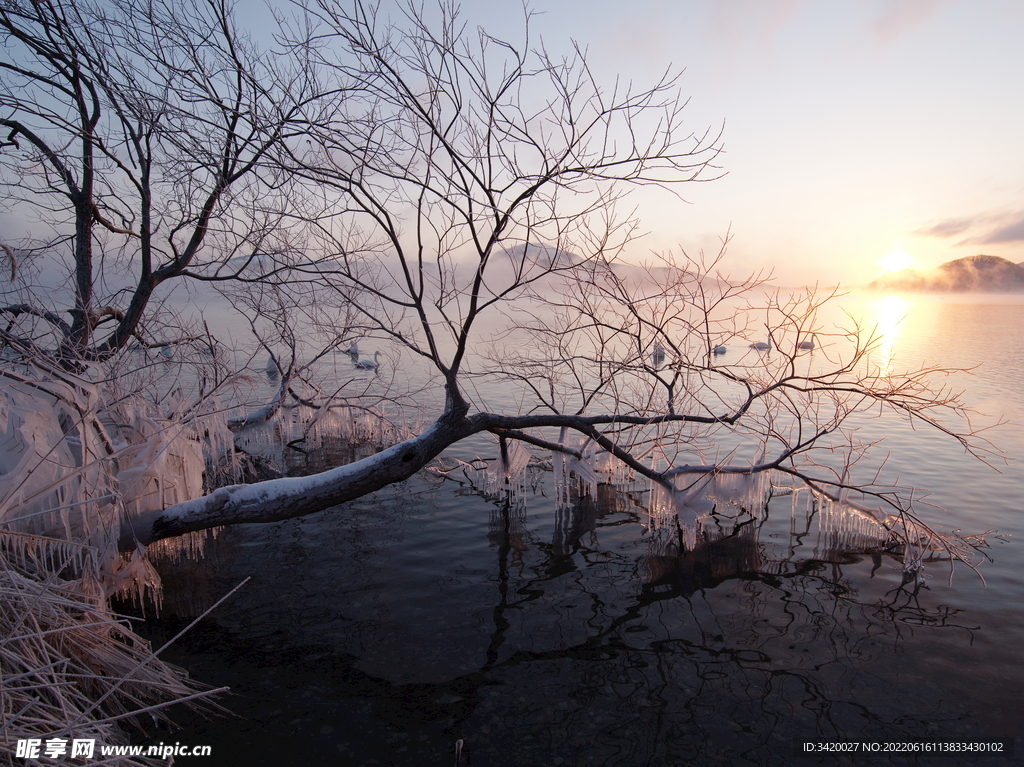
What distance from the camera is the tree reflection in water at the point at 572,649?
4902 millimetres

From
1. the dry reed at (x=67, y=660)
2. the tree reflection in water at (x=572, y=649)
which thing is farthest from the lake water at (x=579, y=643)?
the dry reed at (x=67, y=660)

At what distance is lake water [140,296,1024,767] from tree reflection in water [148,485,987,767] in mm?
24

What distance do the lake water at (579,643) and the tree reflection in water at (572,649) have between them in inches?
1.0

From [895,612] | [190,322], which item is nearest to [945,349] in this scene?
[895,612]

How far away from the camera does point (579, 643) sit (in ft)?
20.6

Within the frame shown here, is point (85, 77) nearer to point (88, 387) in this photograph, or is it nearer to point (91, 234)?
point (91, 234)

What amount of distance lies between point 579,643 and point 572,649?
5.7 inches

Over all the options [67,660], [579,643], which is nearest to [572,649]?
[579,643]

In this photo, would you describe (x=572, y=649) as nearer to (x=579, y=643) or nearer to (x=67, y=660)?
(x=579, y=643)

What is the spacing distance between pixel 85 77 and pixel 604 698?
10.5m

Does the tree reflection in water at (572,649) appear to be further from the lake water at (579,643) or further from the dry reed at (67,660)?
the dry reed at (67,660)

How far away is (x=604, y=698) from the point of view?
5.38 meters

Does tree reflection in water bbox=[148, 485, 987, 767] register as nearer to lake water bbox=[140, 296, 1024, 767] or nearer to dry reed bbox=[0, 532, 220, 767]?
lake water bbox=[140, 296, 1024, 767]

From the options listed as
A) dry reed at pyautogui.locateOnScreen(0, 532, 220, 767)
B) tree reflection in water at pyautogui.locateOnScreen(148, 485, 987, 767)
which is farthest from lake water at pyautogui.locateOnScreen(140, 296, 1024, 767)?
dry reed at pyautogui.locateOnScreen(0, 532, 220, 767)
